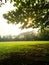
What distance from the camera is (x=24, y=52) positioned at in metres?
3.41

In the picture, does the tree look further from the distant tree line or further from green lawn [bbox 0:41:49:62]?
green lawn [bbox 0:41:49:62]

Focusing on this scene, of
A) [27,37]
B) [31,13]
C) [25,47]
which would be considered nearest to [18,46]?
[25,47]

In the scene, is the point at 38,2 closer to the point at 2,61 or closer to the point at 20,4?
the point at 20,4

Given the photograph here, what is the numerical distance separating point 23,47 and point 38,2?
1144 mm

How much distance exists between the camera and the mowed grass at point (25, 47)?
3408 mm

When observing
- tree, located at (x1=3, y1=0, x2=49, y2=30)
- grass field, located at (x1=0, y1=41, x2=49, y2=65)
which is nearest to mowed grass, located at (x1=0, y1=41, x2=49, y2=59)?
grass field, located at (x1=0, y1=41, x2=49, y2=65)

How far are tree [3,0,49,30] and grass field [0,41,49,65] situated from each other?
18.1 inches

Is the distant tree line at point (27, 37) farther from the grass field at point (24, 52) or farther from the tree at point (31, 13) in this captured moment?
the tree at point (31, 13)

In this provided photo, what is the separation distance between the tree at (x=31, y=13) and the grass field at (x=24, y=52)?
0.46 meters

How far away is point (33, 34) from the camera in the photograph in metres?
3.54

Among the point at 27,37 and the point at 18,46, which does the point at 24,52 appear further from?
the point at 27,37

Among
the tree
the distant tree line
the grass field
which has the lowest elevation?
the grass field

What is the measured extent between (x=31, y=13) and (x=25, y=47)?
2.75ft

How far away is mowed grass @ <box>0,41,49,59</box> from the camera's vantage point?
3.41m
